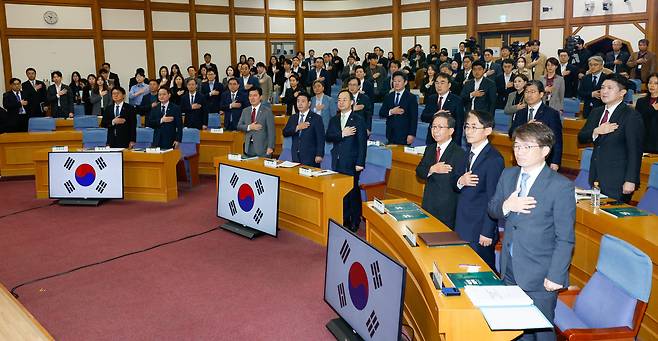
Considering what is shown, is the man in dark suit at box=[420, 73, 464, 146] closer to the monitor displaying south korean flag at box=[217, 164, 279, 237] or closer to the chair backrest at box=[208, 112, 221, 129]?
the monitor displaying south korean flag at box=[217, 164, 279, 237]

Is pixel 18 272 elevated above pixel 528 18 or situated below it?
below

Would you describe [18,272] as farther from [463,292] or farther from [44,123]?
[44,123]

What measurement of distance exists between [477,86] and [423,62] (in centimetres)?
590

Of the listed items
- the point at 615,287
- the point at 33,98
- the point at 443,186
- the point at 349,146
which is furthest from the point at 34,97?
the point at 615,287

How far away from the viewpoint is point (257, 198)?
605 centimetres

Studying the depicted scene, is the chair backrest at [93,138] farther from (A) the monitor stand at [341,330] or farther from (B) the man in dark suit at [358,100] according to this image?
(A) the monitor stand at [341,330]

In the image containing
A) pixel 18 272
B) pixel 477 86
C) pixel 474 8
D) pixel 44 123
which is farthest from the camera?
pixel 474 8

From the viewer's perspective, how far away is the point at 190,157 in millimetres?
8781

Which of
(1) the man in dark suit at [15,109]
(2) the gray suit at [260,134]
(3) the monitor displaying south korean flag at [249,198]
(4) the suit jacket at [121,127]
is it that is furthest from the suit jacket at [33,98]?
(3) the monitor displaying south korean flag at [249,198]

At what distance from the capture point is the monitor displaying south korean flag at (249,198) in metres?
5.88

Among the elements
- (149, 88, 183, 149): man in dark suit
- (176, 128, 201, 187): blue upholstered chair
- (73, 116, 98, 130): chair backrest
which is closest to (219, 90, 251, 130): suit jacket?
(176, 128, 201, 187): blue upholstered chair

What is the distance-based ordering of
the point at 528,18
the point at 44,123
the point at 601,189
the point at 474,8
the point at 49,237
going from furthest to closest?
the point at 474,8 < the point at 528,18 < the point at 44,123 < the point at 49,237 < the point at 601,189

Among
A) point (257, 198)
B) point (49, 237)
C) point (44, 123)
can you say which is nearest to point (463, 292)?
point (257, 198)

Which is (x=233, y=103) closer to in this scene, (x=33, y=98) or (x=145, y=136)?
(x=145, y=136)
